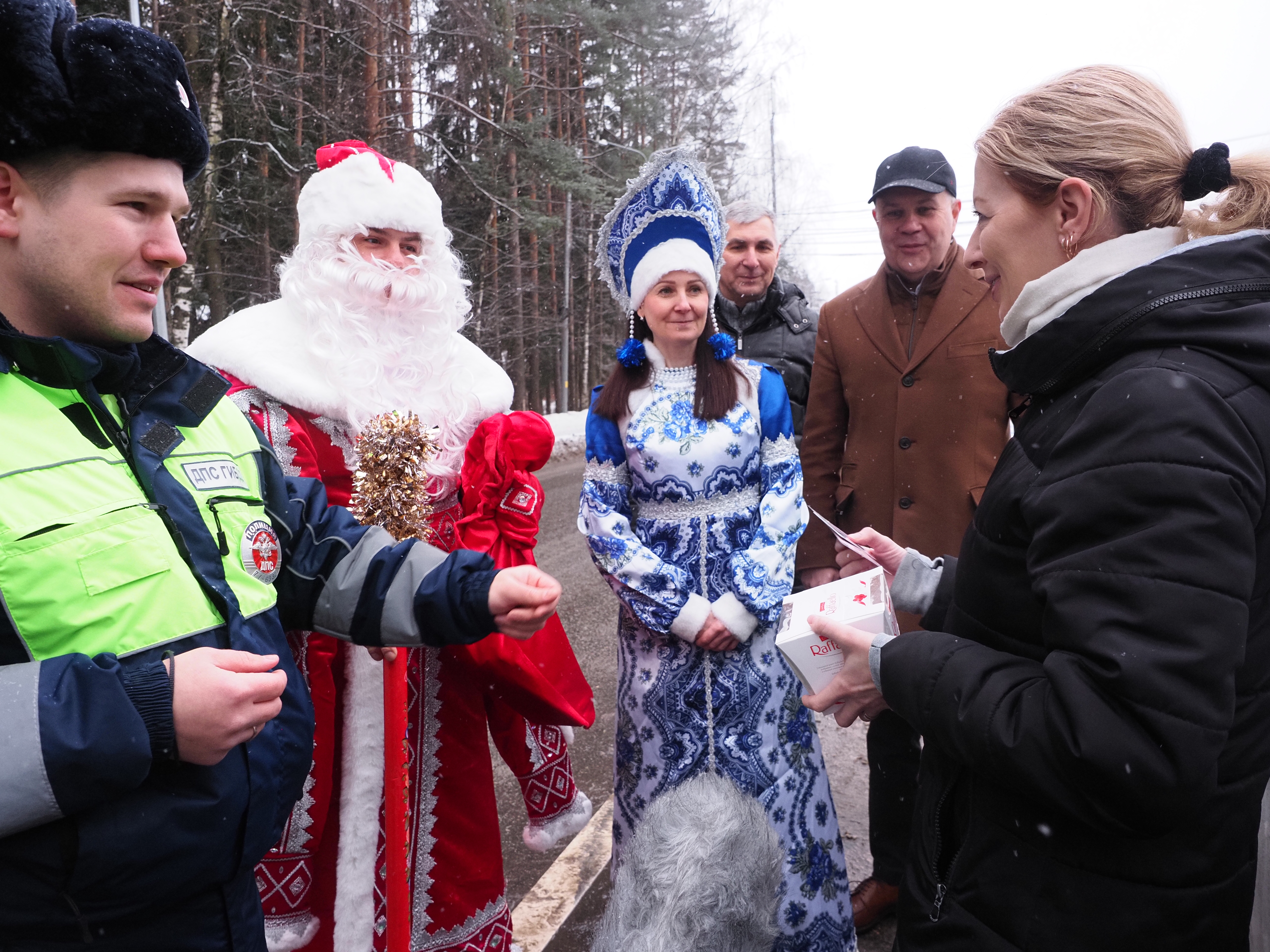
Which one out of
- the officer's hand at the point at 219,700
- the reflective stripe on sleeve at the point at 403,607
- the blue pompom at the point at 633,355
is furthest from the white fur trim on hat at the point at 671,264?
the officer's hand at the point at 219,700

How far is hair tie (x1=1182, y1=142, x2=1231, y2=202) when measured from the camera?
124 cm

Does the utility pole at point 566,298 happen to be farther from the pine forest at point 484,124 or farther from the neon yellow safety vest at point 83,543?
the neon yellow safety vest at point 83,543

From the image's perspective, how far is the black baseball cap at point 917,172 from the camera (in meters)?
2.96

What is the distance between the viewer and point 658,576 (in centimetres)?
248

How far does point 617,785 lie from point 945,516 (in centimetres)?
154

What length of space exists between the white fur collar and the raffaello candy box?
1.30 m

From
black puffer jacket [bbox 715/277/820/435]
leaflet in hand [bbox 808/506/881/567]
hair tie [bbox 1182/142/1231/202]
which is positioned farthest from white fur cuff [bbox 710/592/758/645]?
black puffer jacket [bbox 715/277/820/435]

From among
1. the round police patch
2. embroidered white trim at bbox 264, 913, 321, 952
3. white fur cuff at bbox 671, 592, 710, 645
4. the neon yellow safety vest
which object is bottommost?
embroidered white trim at bbox 264, 913, 321, 952

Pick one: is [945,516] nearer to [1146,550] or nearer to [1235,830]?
[1235,830]

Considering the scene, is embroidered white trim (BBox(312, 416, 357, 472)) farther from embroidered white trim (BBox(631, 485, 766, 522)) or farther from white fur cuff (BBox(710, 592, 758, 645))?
white fur cuff (BBox(710, 592, 758, 645))

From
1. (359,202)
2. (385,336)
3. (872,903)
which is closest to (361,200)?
(359,202)

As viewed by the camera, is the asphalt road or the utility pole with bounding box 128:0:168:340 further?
the utility pole with bounding box 128:0:168:340

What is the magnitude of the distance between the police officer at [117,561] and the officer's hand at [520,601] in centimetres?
40

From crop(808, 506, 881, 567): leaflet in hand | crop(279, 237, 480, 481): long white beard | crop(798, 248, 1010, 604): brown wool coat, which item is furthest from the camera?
crop(798, 248, 1010, 604): brown wool coat
